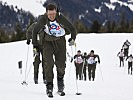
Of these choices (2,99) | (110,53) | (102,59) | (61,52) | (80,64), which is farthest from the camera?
(110,53)

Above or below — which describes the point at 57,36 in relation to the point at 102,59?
above

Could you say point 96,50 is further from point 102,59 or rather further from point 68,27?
point 68,27

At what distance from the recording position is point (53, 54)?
7707mm

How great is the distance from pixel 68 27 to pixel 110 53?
30212mm

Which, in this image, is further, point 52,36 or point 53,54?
point 53,54

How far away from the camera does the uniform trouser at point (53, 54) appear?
7520mm

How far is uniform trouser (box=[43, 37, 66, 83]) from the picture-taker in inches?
296

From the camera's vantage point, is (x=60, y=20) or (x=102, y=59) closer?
(x=60, y=20)

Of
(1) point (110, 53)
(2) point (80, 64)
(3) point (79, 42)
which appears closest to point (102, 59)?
(1) point (110, 53)

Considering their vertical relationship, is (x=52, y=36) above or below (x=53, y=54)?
above

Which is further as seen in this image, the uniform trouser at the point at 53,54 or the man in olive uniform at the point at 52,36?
the uniform trouser at the point at 53,54

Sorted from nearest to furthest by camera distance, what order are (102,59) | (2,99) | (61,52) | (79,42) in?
(2,99) → (61,52) → (102,59) → (79,42)

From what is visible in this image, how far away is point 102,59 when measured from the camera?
34344 millimetres

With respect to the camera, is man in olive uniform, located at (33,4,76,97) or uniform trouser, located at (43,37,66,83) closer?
man in olive uniform, located at (33,4,76,97)
